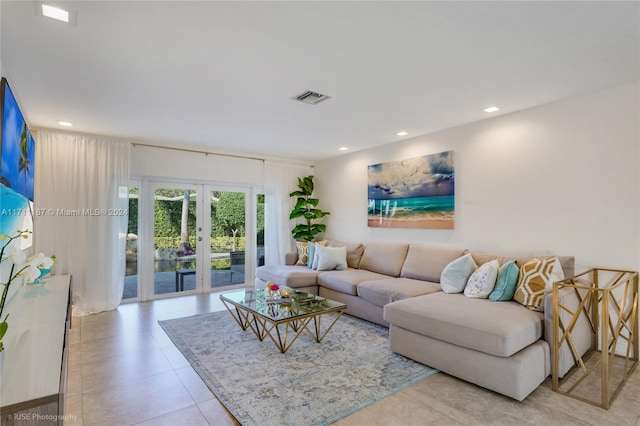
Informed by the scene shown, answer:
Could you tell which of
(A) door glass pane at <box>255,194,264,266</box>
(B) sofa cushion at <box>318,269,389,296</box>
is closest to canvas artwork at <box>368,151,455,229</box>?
(B) sofa cushion at <box>318,269,389,296</box>

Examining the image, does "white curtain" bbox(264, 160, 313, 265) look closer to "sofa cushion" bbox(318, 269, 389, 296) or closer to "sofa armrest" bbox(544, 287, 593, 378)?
"sofa cushion" bbox(318, 269, 389, 296)

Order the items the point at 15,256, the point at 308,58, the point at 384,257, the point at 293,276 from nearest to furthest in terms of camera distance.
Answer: the point at 15,256
the point at 308,58
the point at 293,276
the point at 384,257

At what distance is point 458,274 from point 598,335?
49.9 inches

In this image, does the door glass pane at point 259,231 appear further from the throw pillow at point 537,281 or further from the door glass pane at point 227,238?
the throw pillow at point 537,281

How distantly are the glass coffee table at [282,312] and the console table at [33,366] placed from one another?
145 cm

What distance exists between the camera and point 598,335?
2.99m

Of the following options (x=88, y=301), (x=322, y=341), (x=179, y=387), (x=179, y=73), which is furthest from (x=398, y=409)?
(x=88, y=301)

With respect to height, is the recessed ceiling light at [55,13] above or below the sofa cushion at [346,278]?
above

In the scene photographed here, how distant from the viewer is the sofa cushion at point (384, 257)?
4.45 m

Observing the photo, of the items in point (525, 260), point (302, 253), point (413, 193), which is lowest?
point (302, 253)

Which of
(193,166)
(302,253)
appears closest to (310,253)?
(302,253)

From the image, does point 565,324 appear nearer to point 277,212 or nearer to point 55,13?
point 55,13

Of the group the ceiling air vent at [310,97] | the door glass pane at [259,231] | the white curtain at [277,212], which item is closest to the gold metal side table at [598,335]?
the ceiling air vent at [310,97]

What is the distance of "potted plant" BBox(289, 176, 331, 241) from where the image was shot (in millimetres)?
6004
